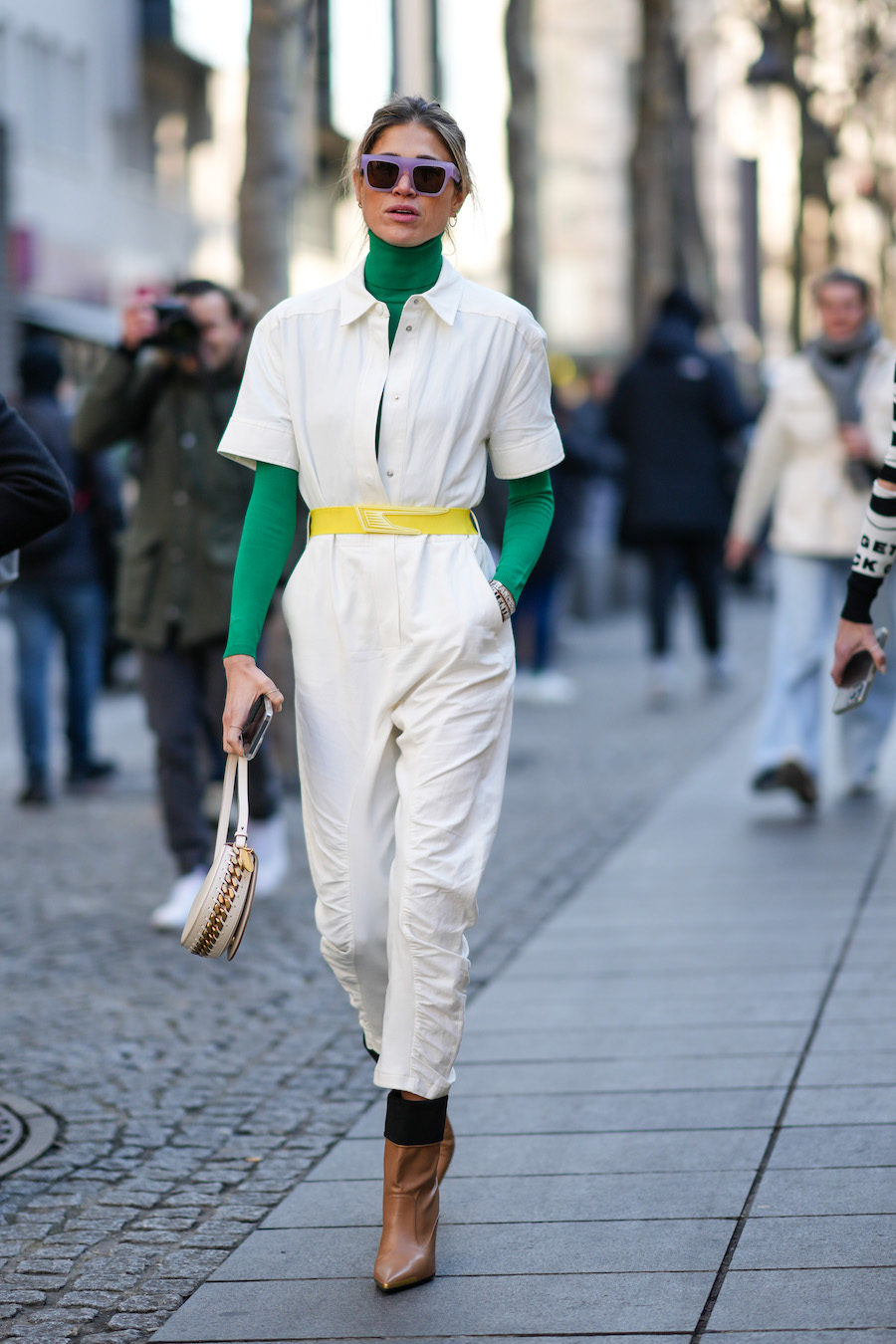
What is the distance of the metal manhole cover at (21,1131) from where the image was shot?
14.8ft

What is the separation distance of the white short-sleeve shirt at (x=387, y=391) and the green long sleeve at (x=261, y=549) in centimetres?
4

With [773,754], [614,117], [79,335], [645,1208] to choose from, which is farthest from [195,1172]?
[614,117]

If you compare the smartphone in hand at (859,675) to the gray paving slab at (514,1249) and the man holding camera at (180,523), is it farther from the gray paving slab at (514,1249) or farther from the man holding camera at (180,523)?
the man holding camera at (180,523)

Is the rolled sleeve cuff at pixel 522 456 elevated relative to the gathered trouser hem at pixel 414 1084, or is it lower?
elevated

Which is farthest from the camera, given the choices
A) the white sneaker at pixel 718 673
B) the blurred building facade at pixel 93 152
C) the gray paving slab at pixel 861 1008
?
the blurred building facade at pixel 93 152

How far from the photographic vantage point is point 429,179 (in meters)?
3.78

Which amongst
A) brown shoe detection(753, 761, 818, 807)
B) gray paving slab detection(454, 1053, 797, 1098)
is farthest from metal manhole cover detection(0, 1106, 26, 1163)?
brown shoe detection(753, 761, 818, 807)

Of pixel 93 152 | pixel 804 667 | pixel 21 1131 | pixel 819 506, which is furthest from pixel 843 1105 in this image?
pixel 93 152

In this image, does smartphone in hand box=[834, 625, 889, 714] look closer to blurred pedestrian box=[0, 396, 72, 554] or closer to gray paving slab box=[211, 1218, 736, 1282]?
gray paving slab box=[211, 1218, 736, 1282]

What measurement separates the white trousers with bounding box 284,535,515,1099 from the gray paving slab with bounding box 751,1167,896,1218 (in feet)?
2.37

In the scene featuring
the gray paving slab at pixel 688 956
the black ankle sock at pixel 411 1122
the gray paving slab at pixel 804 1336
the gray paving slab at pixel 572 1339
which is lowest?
the gray paving slab at pixel 688 956

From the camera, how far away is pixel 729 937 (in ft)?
20.7

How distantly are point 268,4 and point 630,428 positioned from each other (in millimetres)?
4293

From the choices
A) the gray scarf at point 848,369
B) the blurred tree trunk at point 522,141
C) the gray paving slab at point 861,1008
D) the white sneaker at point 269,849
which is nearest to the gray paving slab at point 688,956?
the gray paving slab at point 861,1008
